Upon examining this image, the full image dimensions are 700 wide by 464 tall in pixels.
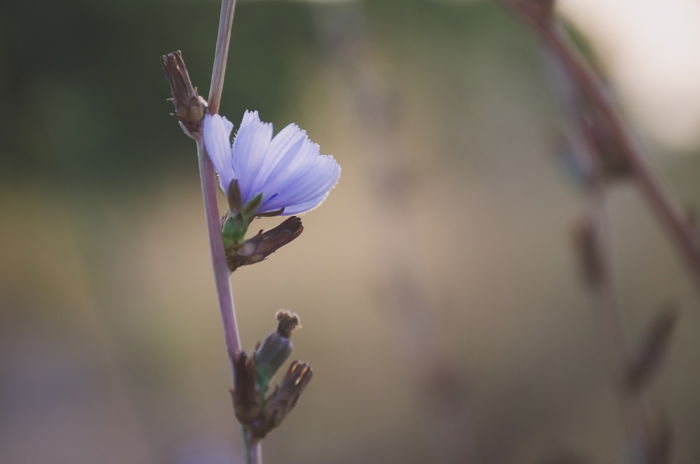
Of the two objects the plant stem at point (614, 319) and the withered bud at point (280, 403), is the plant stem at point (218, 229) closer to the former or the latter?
the withered bud at point (280, 403)

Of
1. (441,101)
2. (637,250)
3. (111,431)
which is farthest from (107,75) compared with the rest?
(637,250)

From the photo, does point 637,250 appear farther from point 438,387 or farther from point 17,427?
point 17,427

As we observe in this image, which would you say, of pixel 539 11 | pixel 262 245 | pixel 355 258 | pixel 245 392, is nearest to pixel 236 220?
pixel 262 245

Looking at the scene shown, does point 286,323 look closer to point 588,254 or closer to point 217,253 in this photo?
point 217,253

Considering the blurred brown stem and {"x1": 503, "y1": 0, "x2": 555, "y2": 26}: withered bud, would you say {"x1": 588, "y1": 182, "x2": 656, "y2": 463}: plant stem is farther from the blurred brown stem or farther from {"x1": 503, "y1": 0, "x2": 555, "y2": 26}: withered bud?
{"x1": 503, "y1": 0, "x2": 555, "y2": 26}: withered bud

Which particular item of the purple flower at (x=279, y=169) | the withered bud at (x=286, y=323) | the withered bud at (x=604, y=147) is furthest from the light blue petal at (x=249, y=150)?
the withered bud at (x=604, y=147)

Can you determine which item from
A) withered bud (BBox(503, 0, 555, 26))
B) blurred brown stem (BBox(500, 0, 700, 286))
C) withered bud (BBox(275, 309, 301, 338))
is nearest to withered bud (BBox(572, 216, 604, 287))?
blurred brown stem (BBox(500, 0, 700, 286))
